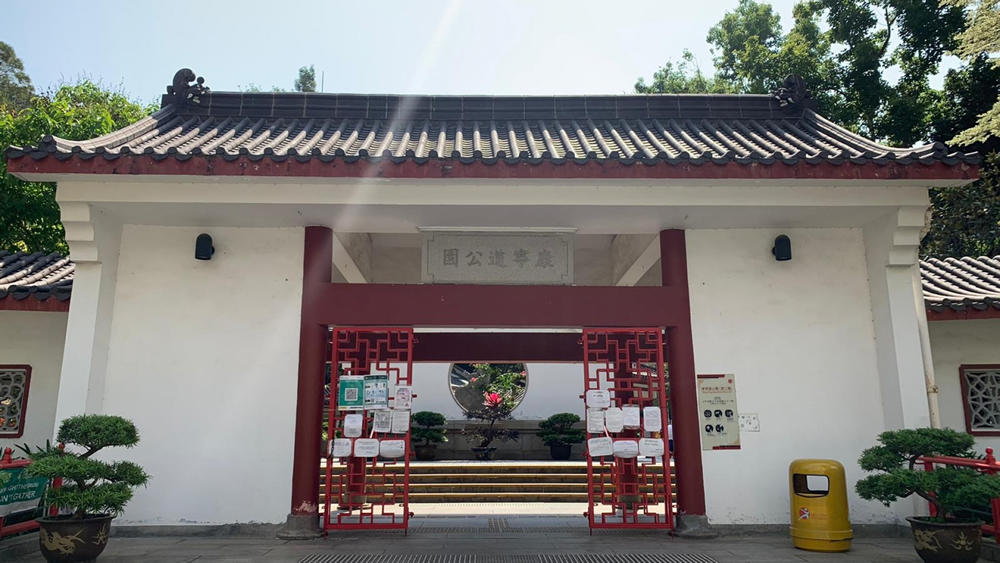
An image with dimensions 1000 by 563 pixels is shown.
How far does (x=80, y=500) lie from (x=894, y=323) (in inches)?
283

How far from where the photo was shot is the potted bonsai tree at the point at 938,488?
5.00 m

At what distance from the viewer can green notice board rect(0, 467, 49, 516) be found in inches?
208

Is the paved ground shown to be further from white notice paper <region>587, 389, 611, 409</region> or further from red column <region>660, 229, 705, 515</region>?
white notice paper <region>587, 389, 611, 409</region>

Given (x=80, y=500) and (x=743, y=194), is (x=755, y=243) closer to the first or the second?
(x=743, y=194)

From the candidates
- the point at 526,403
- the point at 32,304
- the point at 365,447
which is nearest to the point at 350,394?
the point at 365,447

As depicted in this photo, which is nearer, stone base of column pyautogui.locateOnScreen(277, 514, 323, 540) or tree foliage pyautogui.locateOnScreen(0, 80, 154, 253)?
stone base of column pyautogui.locateOnScreen(277, 514, 323, 540)

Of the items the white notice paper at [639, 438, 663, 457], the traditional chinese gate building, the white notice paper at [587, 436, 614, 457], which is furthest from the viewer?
the white notice paper at [639, 438, 663, 457]

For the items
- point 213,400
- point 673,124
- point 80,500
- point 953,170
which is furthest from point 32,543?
point 953,170

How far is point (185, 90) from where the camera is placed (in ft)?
27.3

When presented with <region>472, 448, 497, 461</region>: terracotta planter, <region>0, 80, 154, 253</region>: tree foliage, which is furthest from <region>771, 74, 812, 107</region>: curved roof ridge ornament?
<region>0, 80, 154, 253</region>: tree foliage

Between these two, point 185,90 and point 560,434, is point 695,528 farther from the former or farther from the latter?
point 560,434

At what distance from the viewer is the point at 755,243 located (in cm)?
716

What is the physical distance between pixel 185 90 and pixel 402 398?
4763 mm

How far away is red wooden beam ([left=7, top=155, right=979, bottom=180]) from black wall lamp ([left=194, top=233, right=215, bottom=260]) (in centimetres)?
102
